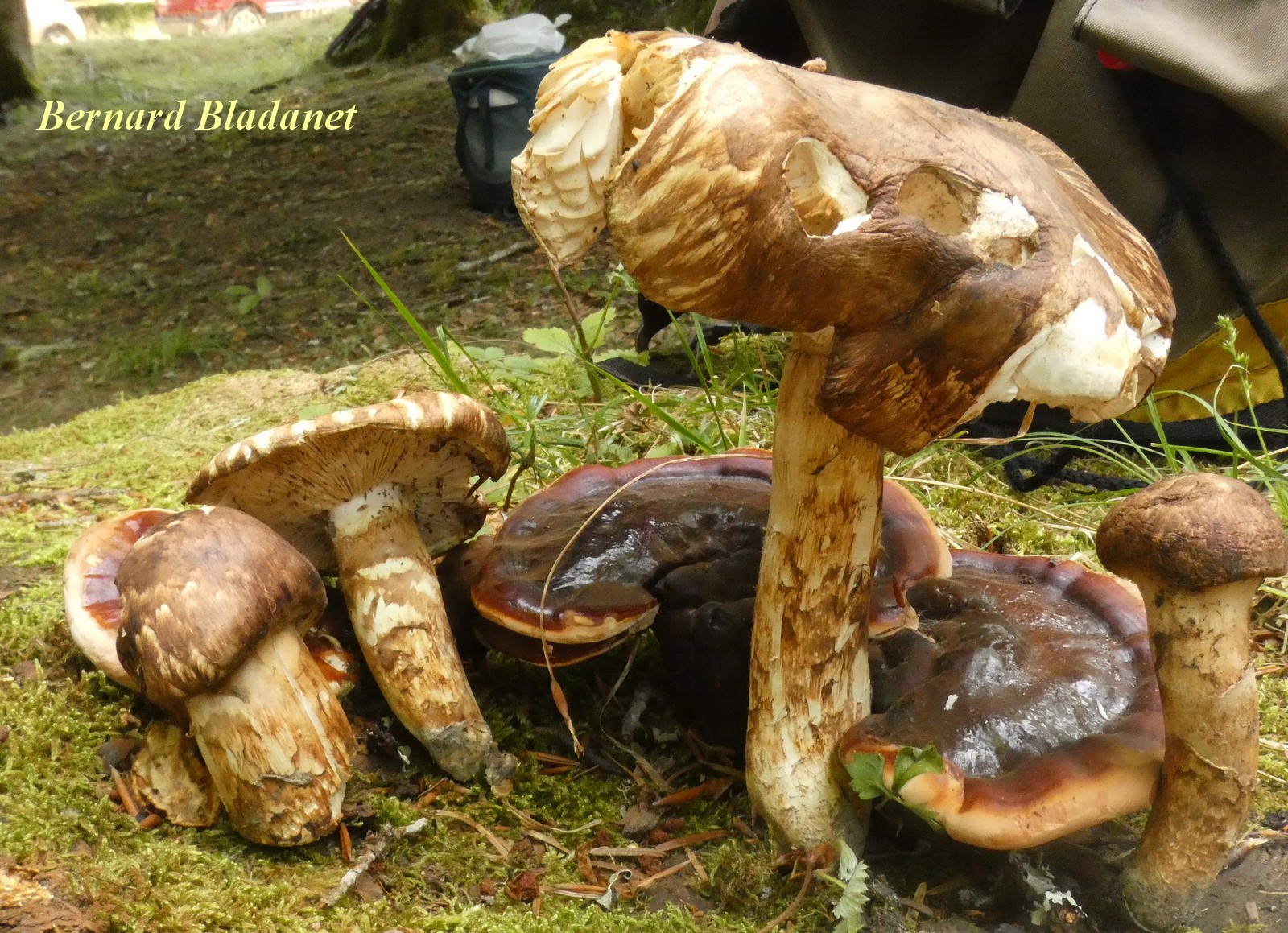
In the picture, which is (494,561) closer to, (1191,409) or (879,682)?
(879,682)

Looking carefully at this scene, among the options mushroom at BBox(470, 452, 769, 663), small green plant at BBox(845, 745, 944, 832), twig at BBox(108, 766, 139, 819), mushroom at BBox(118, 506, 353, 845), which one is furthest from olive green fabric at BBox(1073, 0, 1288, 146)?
twig at BBox(108, 766, 139, 819)

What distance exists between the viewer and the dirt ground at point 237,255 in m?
7.21

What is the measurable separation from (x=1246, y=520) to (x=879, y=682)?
771mm

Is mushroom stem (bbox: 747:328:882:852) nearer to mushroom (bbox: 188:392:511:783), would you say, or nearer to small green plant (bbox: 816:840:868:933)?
small green plant (bbox: 816:840:868:933)

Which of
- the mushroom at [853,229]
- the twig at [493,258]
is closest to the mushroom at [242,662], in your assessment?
the mushroom at [853,229]

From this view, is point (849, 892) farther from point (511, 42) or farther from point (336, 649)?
point (511, 42)

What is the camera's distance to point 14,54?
1398cm

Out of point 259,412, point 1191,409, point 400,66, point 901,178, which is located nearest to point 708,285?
point 901,178

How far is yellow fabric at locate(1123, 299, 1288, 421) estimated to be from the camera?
10.6 ft

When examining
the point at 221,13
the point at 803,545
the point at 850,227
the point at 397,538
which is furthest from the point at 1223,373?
the point at 221,13

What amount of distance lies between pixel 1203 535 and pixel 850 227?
72cm

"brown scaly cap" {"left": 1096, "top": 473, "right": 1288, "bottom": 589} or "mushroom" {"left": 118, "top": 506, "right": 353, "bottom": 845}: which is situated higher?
"brown scaly cap" {"left": 1096, "top": 473, "right": 1288, "bottom": 589}

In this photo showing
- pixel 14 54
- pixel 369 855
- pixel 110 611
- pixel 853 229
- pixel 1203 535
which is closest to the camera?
pixel 853 229

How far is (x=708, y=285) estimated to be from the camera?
1295mm
